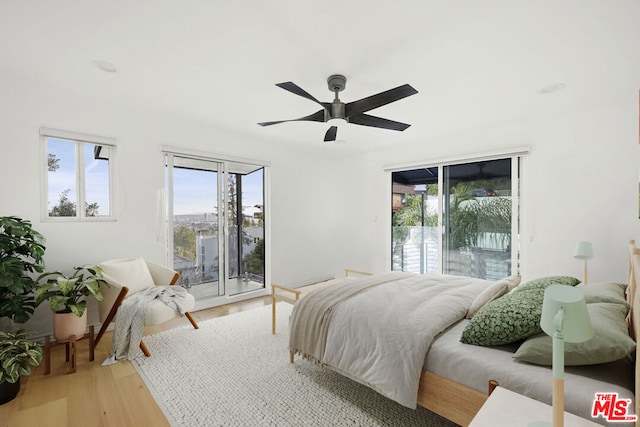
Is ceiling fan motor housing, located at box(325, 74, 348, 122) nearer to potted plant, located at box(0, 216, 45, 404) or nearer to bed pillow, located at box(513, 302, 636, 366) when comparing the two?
bed pillow, located at box(513, 302, 636, 366)

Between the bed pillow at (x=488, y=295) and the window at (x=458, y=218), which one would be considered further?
the window at (x=458, y=218)

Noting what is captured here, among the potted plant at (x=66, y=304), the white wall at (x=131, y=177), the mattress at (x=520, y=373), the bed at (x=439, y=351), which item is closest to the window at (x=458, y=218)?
the white wall at (x=131, y=177)

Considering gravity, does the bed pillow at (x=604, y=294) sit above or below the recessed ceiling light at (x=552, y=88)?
below

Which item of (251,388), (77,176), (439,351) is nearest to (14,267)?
(77,176)

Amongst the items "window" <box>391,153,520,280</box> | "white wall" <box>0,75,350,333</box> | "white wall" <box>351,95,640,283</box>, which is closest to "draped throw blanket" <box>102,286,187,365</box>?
"white wall" <box>0,75,350,333</box>

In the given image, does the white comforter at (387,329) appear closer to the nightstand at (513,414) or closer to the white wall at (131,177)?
the nightstand at (513,414)

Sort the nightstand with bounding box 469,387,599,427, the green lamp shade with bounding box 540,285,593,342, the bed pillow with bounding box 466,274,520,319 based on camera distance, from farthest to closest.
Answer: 1. the bed pillow with bounding box 466,274,520,319
2. the nightstand with bounding box 469,387,599,427
3. the green lamp shade with bounding box 540,285,593,342

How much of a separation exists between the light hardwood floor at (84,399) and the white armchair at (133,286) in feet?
0.92

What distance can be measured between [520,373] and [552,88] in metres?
2.63

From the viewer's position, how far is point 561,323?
81cm

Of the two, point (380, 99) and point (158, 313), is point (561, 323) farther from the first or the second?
point (158, 313)

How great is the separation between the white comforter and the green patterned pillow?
8.8 inches

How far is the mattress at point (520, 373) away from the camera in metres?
1.17

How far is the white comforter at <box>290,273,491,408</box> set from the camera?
1.66m
